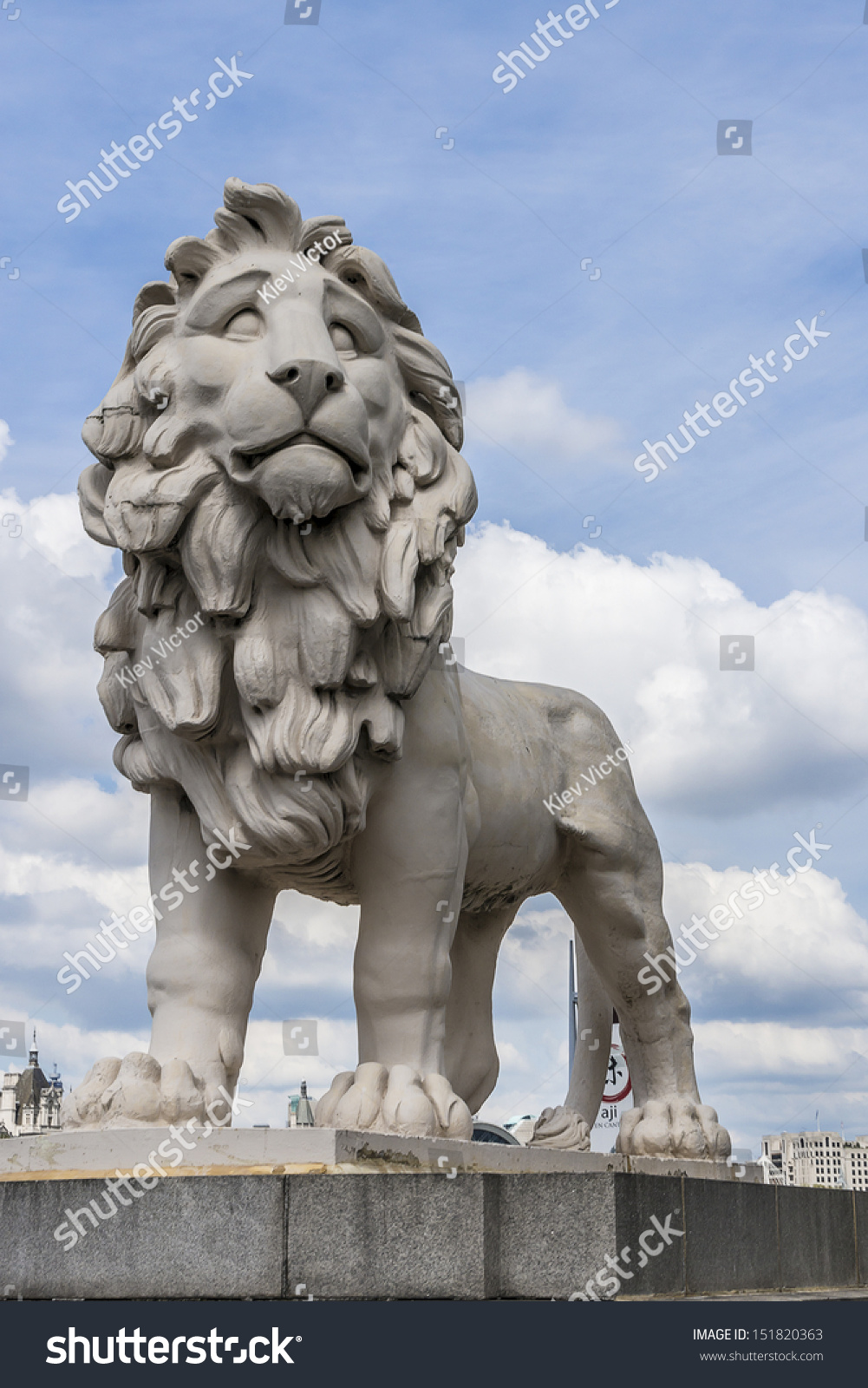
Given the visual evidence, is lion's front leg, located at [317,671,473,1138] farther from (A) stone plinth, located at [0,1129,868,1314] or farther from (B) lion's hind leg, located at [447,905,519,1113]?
(B) lion's hind leg, located at [447,905,519,1113]

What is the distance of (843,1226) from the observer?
7.15 m

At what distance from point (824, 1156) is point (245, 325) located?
703 centimetres

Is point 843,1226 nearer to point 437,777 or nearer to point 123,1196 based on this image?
point 437,777

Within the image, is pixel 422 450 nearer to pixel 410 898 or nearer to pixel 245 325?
pixel 245 325

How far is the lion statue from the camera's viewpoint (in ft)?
16.1

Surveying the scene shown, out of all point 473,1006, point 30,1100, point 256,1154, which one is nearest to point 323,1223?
point 256,1154

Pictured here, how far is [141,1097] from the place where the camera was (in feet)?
15.6

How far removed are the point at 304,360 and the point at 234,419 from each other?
0.27m

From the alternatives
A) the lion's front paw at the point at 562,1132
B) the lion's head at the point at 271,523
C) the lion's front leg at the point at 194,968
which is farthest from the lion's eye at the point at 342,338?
the lion's front paw at the point at 562,1132

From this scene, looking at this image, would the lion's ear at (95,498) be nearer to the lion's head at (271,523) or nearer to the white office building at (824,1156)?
the lion's head at (271,523)

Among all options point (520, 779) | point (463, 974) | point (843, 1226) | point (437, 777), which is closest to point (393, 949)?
point (437, 777)

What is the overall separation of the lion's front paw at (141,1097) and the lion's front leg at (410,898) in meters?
0.58

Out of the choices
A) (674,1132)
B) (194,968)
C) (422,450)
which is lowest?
(674,1132)

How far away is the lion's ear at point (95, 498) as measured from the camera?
17.4 feet
